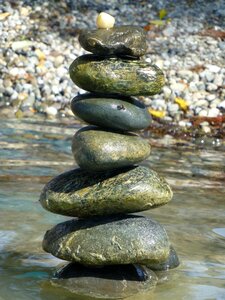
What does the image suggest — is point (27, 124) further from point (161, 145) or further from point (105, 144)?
point (105, 144)

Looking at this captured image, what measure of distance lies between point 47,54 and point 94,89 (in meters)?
11.8

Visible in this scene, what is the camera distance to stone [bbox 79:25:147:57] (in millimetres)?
6949

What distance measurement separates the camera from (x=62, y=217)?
9.24 m

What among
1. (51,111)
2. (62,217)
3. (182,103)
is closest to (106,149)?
(62,217)

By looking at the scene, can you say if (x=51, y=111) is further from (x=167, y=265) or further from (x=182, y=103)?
(x=167, y=265)

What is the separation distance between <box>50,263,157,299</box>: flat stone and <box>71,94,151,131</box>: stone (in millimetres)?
1131

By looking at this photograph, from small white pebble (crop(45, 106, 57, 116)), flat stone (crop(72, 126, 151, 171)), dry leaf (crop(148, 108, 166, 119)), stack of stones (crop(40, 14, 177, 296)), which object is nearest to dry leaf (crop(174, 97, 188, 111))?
dry leaf (crop(148, 108, 166, 119))

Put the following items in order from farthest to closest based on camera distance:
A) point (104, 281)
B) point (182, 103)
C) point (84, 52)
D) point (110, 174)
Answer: point (84, 52), point (182, 103), point (110, 174), point (104, 281)

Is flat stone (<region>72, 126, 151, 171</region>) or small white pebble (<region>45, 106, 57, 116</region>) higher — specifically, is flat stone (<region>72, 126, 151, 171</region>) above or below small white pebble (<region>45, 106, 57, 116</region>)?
above

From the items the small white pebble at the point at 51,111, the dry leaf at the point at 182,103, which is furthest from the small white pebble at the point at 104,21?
the dry leaf at the point at 182,103

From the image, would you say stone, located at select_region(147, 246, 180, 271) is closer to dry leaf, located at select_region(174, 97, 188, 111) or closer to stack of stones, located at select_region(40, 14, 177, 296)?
stack of stones, located at select_region(40, 14, 177, 296)

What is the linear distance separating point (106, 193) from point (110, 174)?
255 millimetres

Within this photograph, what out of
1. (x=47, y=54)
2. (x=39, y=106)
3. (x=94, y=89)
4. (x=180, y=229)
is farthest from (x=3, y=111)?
(x=94, y=89)

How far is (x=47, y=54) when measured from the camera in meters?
18.6
